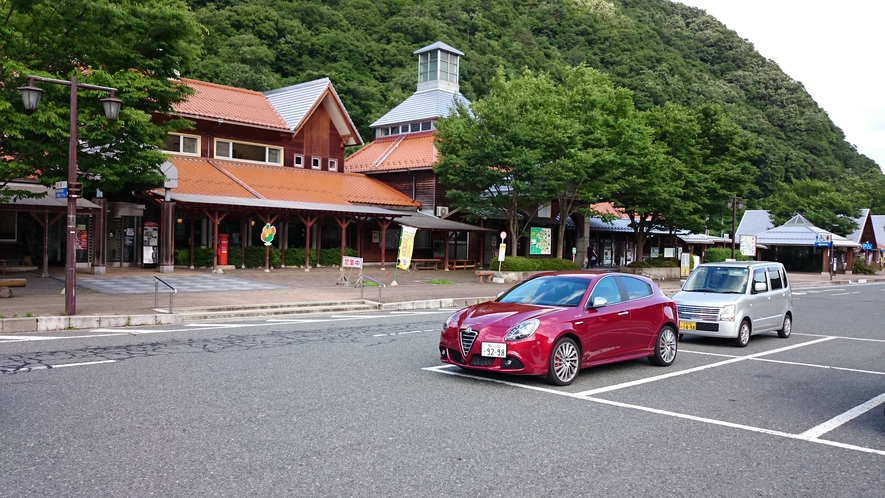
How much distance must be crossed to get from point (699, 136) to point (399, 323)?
3328cm

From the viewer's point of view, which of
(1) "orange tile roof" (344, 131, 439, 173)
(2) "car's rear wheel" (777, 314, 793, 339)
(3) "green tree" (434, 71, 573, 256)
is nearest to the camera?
(2) "car's rear wheel" (777, 314, 793, 339)

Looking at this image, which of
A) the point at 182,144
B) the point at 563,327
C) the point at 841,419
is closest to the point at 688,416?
the point at 841,419

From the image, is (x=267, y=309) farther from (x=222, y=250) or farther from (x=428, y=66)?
(x=428, y=66)

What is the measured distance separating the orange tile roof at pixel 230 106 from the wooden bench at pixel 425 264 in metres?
10.3

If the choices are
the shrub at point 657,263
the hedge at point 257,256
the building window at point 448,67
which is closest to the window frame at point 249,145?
the hedge at point 257,256

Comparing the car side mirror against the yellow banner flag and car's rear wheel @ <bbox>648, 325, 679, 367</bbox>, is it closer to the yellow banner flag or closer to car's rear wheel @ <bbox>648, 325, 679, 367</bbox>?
car's rear wheel @ <bbox>648, 325, 679, 367</bbox>

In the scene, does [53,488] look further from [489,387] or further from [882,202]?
[882,202]

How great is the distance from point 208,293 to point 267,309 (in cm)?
340

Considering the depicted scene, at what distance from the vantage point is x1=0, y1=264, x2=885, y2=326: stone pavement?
16.1m

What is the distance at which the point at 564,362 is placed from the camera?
8.69 metres

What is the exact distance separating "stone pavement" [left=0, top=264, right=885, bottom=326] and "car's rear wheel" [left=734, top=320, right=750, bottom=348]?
9961 millimetres

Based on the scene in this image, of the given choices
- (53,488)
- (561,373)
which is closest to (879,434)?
(561,373)

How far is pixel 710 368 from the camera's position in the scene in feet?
34.6

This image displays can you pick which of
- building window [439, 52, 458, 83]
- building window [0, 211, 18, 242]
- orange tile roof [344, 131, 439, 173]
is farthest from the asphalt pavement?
building window [439, 52, 458, 83]
